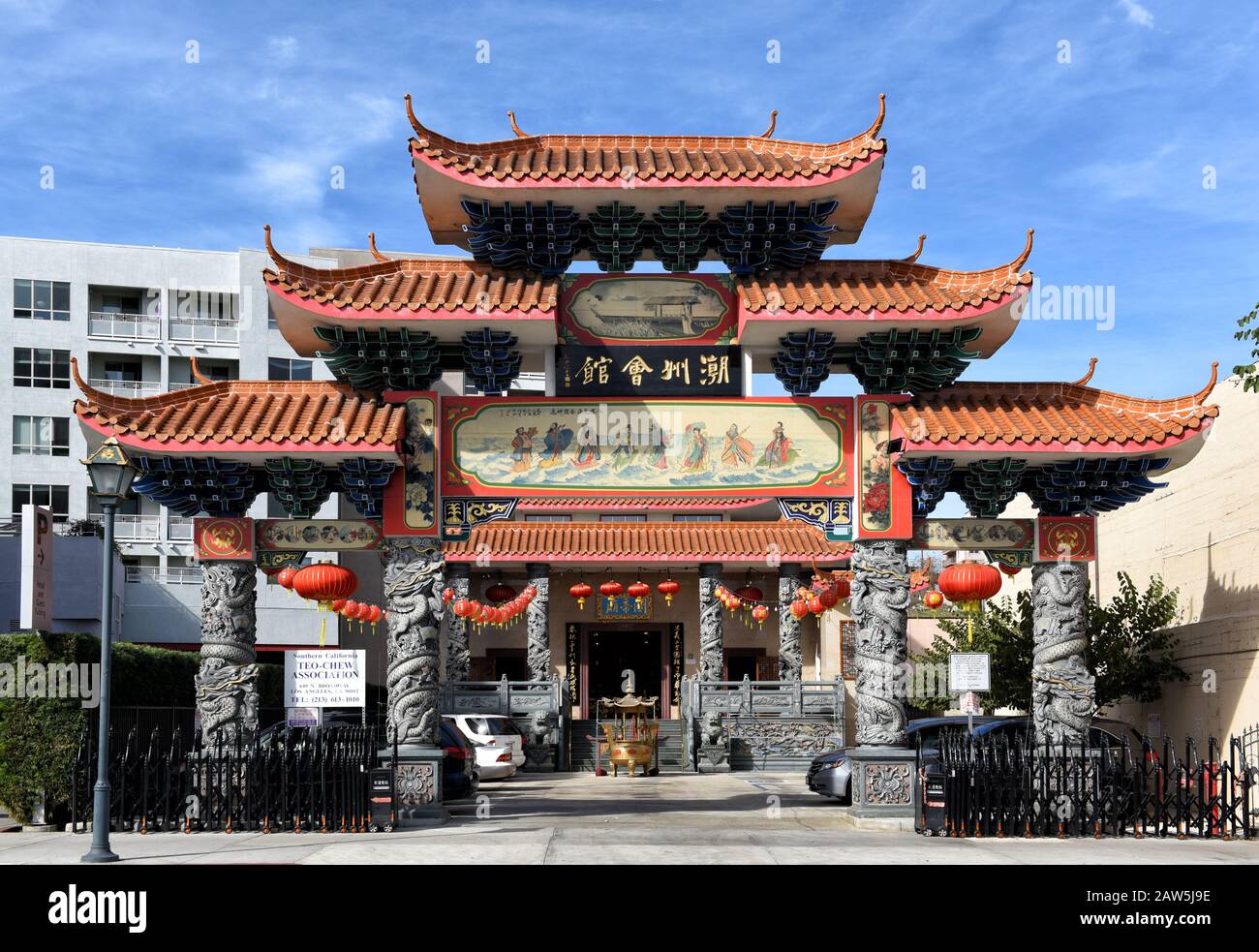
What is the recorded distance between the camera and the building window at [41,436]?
46344 millimetres

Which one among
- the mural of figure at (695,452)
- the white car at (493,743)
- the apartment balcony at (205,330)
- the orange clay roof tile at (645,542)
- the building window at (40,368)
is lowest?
the white car at (493,743)

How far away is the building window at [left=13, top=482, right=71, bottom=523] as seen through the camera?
45.9 metres

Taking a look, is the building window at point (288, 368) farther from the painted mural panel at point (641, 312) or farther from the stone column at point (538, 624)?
the painted mural panel at point (641, 312)

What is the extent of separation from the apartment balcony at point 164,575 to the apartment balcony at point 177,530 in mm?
1209

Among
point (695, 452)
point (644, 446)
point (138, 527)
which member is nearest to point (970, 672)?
point (695, 452)

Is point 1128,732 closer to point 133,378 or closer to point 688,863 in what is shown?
point 688,863

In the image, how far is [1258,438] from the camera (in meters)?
21.5

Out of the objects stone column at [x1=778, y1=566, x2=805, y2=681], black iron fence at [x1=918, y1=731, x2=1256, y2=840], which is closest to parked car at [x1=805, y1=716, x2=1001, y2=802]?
black iron fence at [x1=918, y1=731, x2=1256, y2=840]

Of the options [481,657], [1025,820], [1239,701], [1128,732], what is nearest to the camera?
[1025,820]

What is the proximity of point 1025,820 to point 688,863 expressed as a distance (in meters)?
5.25

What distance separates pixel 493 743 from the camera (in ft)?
95.9

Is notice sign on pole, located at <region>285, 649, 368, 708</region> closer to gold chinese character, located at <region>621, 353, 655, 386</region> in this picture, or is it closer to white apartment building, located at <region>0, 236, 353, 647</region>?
gold chinese character, located at <region>621, 353, 655, 386</region>

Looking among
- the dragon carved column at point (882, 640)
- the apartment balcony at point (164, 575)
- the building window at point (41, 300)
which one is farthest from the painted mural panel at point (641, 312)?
the building window at point (41, 300)

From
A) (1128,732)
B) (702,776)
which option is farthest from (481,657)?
(1128,732)
